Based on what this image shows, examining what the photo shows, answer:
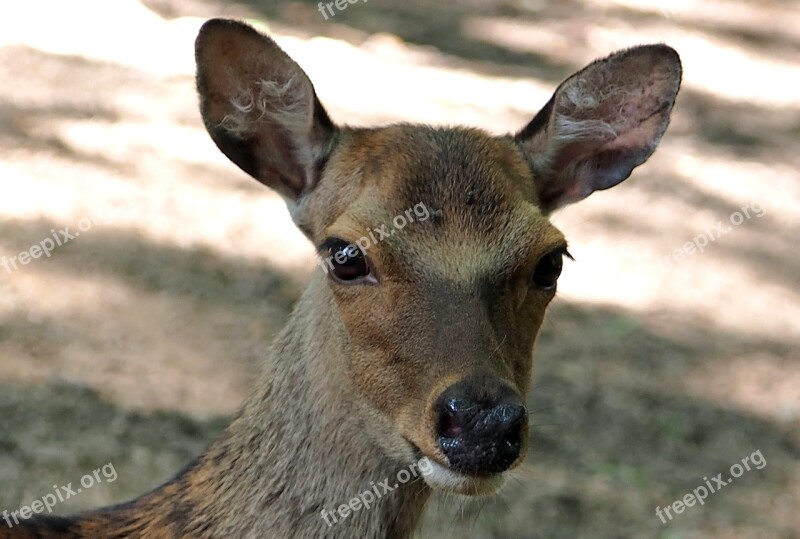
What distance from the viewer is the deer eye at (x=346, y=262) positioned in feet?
11.8

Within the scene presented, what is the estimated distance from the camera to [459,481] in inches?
128

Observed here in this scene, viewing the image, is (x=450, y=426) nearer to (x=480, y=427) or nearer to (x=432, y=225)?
(x=480, y=427)

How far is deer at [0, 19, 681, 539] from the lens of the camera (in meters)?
3.36

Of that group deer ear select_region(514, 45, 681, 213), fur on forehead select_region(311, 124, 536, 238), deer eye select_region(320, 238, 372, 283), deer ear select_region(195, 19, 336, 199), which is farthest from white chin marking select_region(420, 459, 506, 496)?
deer ear select_region(514, 45, 681, 213)

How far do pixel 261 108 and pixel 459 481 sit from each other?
1.46 m

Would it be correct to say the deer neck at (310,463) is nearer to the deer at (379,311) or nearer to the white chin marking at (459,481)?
the deer at (379,311)

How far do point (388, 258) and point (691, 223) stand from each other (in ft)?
16.6

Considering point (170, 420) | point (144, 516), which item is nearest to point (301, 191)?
point (144, 516)

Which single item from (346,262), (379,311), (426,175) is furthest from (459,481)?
(426,175)

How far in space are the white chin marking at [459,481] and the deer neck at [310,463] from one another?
322mm

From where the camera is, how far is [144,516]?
12.9 feet

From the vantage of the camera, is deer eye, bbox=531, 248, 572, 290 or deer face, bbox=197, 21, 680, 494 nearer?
deer face, bbox=197, 21, 680, 494

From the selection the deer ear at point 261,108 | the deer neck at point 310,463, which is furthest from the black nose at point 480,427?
the deer ear at point 261,108

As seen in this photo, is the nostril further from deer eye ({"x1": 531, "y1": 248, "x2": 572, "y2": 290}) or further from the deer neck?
deer eye ({"x1": 531, "y1": 248, "x2": 572, "y2": 290})
